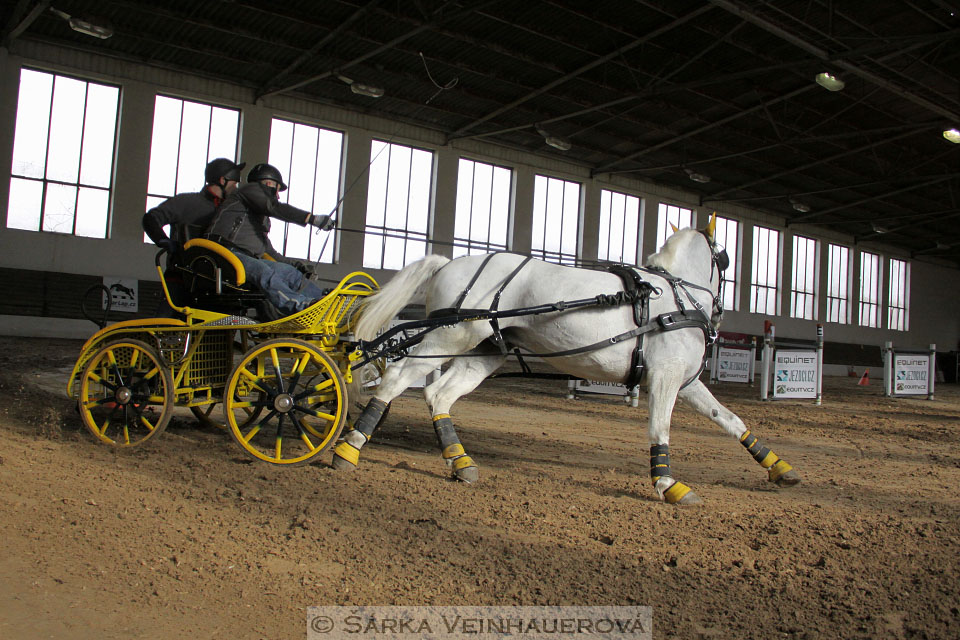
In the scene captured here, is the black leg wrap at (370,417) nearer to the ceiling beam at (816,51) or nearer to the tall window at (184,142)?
the ceiling beam at (816,51)

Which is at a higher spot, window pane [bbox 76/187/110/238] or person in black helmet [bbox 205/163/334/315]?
window pane [bbox 76/187/110/238]

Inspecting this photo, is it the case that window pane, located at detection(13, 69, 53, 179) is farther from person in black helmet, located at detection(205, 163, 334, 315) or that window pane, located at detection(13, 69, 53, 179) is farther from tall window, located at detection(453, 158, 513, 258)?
person in black helmet, located at detection(205, 163, 334, 315)

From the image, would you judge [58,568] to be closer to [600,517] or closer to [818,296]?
[600,517]

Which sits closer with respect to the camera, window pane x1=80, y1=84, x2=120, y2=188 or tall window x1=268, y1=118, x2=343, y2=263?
window pane x1=80, y1=84, x2=120, y2=188

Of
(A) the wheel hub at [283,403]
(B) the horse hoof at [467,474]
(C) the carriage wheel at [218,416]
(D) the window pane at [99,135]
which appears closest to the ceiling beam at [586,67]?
(D) the window pane at [99,135]

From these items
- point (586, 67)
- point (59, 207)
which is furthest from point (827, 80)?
point (59, 207)

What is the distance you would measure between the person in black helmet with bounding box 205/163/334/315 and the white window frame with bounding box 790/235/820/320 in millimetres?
27782

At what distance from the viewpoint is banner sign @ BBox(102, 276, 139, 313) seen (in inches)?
601

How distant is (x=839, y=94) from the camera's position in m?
16.6

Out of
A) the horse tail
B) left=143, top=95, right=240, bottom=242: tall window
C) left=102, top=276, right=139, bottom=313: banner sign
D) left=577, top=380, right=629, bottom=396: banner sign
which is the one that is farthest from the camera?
left=143, top=95, right=240, bottom=242: tall window

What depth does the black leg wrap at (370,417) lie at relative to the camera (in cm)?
424

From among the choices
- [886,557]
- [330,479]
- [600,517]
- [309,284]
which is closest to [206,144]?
[309,284]

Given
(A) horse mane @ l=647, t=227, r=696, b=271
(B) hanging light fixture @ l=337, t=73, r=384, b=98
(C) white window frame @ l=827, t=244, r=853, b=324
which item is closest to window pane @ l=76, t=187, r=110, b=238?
(B) hanging light fixture @ l=337, t=73, r=384, b=98

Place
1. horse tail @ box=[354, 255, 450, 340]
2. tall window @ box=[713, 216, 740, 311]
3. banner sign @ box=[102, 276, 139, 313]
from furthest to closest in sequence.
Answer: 1. tall window @ box=[713, 216, 740, 311]
2. banner sign @ box=[102, 276, 139, 313]
3. horse tail @ box=[354, 255, 450, 340]
